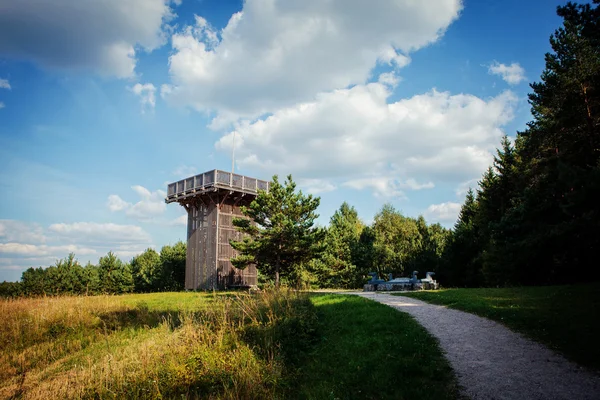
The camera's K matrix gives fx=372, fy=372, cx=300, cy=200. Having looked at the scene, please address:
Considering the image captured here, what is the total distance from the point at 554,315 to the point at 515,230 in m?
8.95

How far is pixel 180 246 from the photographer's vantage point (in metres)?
46.5

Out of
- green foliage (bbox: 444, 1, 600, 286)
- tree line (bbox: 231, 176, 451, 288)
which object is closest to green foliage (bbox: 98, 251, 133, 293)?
tree line (bbox: 231, 176, 451, 288)

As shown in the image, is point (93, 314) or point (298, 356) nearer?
point (298, 356)

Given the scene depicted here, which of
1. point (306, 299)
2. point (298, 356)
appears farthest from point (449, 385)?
point (306, 299)

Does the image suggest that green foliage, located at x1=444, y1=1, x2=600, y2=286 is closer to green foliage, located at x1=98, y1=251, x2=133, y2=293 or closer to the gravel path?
the gravel path

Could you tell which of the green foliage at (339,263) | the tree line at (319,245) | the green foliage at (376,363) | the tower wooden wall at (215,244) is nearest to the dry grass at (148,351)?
the green foliage at (376,363)

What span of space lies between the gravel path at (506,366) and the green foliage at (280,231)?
14.9 meters

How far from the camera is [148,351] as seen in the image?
1004 cm

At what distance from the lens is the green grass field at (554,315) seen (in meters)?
7.99

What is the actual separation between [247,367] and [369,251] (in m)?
32.2

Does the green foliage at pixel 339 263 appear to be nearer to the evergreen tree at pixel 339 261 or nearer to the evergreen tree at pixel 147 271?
the evergreen tree at pixel 339 261

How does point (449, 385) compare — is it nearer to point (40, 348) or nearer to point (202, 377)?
point (202, 377)

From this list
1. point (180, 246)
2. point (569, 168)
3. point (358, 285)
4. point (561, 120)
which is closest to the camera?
point (569, 168)

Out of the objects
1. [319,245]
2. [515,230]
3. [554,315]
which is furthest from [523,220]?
[319,245]
